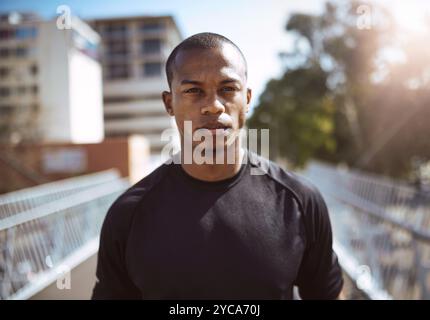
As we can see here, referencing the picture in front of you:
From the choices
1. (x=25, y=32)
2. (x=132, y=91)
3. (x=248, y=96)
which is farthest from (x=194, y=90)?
(x=132, y=91)

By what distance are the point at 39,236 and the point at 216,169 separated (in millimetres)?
4706

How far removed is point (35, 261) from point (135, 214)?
5.13 m

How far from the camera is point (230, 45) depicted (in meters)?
1.27

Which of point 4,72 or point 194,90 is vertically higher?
point 4,72

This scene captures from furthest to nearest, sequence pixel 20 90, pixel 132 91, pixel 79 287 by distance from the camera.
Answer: pixel 132 91 → pixel 20 90 → pixel 79 287

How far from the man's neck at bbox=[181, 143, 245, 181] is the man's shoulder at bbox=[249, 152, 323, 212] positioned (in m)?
0.07

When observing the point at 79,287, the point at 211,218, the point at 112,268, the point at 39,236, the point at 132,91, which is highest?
the point at 132,91

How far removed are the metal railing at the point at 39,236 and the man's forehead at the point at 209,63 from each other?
2523mm

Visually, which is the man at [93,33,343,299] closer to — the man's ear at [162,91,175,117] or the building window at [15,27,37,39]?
the man's ear at [162,91,175,117]

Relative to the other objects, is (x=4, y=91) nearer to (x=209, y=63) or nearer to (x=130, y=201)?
(x=130, y=201)

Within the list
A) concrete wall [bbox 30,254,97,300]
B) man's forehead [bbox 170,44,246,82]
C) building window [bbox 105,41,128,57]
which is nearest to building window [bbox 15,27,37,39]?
building window [bbox 105,41,128,57]

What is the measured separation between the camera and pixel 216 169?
1341 mm

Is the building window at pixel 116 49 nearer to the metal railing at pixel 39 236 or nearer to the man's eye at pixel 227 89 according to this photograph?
the metal railing at pixel 39 236
